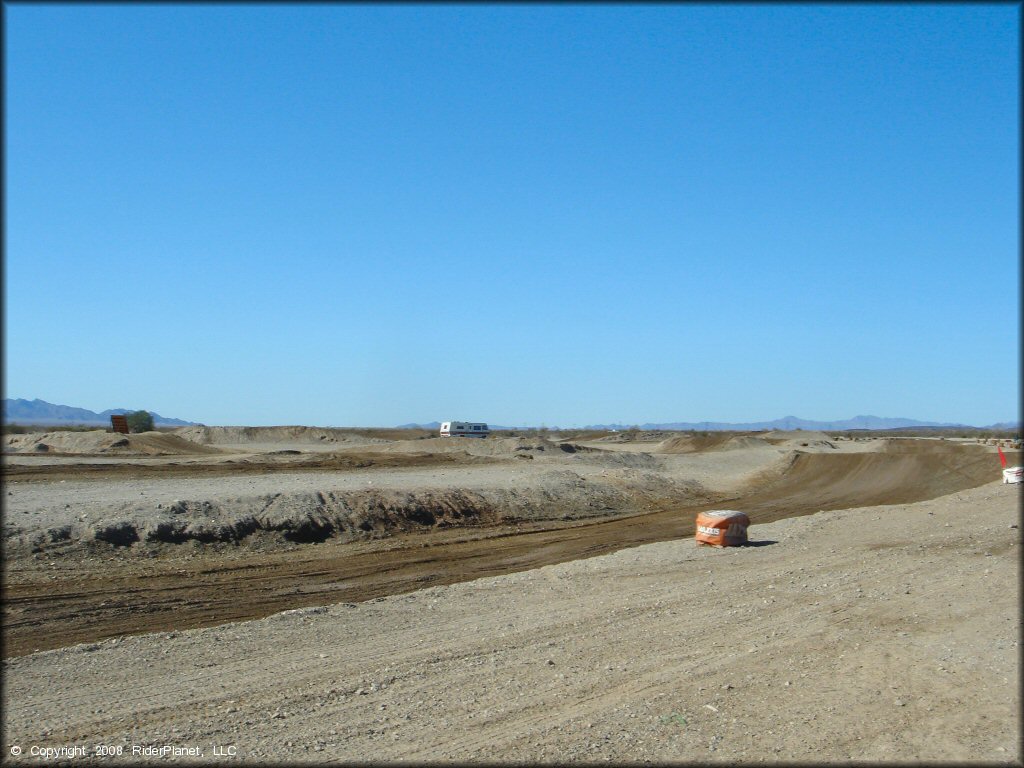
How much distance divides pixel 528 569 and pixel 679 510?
1576 centimetres

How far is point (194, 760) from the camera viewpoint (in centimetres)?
824

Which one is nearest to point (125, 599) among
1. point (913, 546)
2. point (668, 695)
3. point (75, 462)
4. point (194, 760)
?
point (194, 760)

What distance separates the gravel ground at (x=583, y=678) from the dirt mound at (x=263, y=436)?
67507 mm

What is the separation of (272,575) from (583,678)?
417 inches

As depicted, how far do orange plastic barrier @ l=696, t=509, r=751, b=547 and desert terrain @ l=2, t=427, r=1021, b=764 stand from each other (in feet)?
1.81

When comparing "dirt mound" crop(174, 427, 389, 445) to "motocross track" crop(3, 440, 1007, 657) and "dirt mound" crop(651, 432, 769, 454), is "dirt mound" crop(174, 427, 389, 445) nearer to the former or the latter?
"dirt mound" crop(651, 432, 769, 454)

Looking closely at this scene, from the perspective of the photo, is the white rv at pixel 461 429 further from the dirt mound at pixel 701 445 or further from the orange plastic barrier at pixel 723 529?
the orange plastic barrier at pixel 723 529

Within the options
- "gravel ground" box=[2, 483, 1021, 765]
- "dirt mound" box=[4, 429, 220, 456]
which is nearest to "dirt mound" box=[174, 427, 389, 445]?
"dirt mound" box=[4, 429, 220, 456]

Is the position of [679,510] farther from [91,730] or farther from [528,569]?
[91,730]

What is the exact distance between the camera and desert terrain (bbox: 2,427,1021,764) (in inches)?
349

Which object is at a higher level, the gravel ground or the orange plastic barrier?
the orange plastic barrier

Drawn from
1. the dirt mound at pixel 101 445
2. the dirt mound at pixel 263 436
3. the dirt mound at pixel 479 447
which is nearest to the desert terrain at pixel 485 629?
the dirt mound at pixel 101 445

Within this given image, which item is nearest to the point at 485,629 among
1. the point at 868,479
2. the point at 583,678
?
the point at 583,678

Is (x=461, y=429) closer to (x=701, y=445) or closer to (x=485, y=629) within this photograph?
(x=701, y=445)
